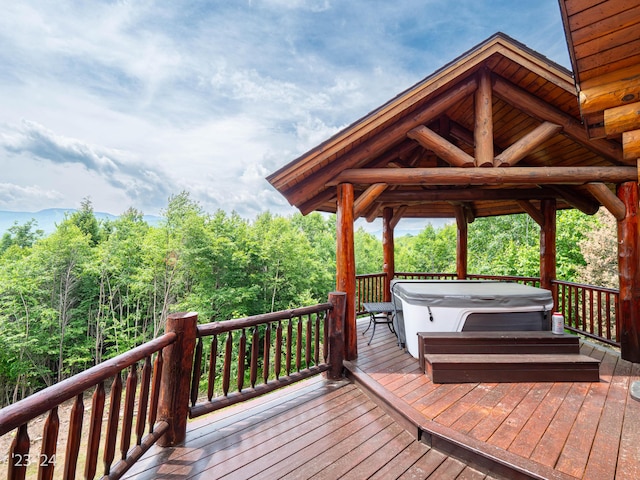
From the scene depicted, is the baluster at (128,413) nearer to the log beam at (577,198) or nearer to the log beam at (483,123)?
the log beam at (483,123)

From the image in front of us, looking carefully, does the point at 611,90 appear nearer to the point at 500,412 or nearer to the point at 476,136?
the point at 476,136

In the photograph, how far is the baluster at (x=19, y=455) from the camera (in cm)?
114

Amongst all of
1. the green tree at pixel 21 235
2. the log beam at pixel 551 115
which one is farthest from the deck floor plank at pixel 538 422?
the green tree at pixel 21 235

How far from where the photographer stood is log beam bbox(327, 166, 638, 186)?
3.89m

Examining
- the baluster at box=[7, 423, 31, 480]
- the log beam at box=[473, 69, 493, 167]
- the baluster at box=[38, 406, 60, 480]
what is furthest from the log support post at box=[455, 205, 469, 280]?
the baluster at box=[7, 423, 31, 480]

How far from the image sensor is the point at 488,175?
3.92 metres

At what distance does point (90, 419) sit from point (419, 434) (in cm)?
230

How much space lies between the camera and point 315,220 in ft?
95.5

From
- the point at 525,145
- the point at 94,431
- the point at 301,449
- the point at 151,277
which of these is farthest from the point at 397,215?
the point at 151,277

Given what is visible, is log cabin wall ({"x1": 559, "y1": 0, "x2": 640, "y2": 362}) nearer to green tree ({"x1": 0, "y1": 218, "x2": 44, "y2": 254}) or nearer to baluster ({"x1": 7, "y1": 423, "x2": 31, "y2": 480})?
baluster ({"x1": 7, "y1": 423, "x2": 31, "y2": 480})

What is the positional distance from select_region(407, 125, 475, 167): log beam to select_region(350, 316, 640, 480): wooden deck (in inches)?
109

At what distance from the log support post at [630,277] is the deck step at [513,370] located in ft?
3.79

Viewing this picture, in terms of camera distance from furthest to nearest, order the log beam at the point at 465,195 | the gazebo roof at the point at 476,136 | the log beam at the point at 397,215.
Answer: the log beam at the point at 397,215 < the log beam at the point at 465,195 < the gazebo roof at the point at 476,136

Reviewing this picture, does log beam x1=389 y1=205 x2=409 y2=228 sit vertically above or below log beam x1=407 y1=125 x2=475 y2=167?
below
